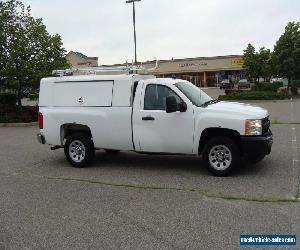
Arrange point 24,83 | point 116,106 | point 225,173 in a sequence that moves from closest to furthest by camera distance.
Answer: point 225,173 < point 116,106 < point 24,83

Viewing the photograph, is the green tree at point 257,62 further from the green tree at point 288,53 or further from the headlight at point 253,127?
the headlight at point 253,127

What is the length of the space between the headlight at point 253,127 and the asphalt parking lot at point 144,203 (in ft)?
2.76

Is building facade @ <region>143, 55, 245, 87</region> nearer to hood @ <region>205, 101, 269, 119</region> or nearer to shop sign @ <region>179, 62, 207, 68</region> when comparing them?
shop sign @ <region>179, 62, 207, 68</region>

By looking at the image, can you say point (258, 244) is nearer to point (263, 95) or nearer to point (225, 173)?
point (225, 173)

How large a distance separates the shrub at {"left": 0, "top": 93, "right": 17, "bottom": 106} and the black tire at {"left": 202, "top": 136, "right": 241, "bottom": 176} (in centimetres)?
1609

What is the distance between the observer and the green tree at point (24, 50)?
1970cm

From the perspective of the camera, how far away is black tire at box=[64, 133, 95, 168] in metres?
9.23

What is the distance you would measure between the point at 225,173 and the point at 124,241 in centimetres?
339

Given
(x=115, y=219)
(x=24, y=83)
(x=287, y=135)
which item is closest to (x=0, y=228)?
(x=115, y=219)

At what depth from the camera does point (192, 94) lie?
28.1ft

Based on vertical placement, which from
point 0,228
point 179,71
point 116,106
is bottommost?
point 0,228

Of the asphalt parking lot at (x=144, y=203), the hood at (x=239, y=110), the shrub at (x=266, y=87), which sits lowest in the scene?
the asphalt parking lot at (x=144, y=203)

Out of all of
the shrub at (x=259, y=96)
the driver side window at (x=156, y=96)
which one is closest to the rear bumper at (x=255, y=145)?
the driver side window at (x=156, y=96)

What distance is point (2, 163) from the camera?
33.6 feet
